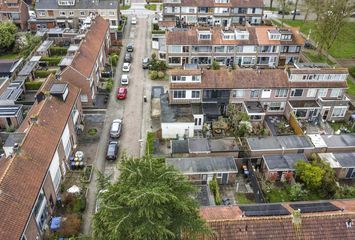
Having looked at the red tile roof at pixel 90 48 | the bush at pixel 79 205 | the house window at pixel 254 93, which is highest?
the red tile roof at pixel 90 48

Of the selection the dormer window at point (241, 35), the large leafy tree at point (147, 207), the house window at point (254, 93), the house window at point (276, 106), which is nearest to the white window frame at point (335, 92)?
the house window at point (276, 106)

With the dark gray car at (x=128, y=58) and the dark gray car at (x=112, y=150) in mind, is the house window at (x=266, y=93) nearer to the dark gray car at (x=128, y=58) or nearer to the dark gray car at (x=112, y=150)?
the dark gray car at (x=112, y=150)

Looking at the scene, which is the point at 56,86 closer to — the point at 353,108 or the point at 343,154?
the point at 343,154

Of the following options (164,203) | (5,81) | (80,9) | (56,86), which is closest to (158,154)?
(56,86)

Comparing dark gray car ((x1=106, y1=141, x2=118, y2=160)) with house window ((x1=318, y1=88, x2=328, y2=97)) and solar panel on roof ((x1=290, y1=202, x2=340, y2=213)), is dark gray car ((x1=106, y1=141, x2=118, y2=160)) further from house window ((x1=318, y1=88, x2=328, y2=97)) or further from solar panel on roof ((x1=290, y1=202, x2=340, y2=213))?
house window ((x1=318, y1=88, x2=328, y2=97))

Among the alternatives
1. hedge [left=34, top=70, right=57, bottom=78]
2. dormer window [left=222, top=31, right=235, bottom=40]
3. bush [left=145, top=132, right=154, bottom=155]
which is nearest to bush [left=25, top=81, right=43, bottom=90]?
hedge [left=34, top=70, right=57, bottom=78]

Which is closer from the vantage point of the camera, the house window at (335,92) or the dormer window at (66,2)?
the house window at (335,92)

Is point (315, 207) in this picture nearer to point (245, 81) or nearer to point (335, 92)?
point (245, 81)
